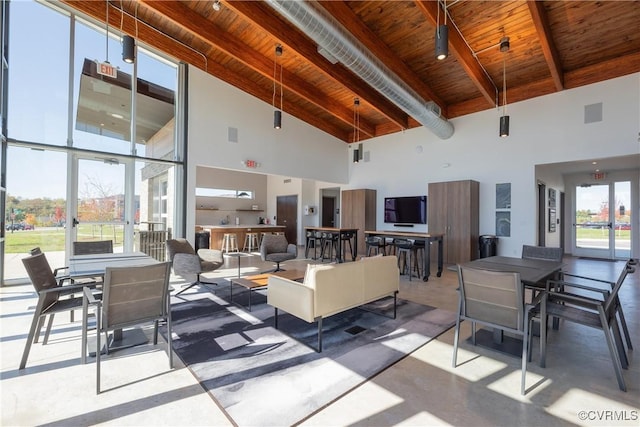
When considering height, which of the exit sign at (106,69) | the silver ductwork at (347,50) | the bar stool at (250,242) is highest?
the silver ductwork at (347,50)

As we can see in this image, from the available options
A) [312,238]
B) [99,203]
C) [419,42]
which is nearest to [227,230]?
[312,238]

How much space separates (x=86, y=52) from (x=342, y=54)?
4.76 meters

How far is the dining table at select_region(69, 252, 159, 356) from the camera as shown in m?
2.53

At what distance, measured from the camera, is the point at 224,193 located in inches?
424

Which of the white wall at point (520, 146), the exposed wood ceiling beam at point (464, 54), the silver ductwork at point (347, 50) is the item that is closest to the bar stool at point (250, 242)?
the white wall at point (520, 146)

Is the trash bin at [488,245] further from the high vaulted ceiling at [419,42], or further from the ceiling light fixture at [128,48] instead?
the ceiling light fixture at [128,48]

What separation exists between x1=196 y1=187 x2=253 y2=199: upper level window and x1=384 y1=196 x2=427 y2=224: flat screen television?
5.53 m

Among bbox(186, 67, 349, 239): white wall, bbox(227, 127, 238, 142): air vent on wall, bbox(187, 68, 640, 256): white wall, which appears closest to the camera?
bbox(187, 68, 640, 256): white wall

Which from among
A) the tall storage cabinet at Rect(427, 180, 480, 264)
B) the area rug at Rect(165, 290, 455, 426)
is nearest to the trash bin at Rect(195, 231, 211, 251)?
the area rug at Rect(165, 290, 455, 426)

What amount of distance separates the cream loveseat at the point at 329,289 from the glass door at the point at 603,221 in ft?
27.7

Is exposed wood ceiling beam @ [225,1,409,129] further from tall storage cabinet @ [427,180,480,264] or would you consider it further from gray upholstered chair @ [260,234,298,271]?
gray upholstered chair @ [260,234,298,271]

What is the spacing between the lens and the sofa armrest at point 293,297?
263 cm

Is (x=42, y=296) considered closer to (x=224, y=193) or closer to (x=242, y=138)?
(x=242, y=138)

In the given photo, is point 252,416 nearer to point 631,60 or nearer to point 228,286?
point 228,286
